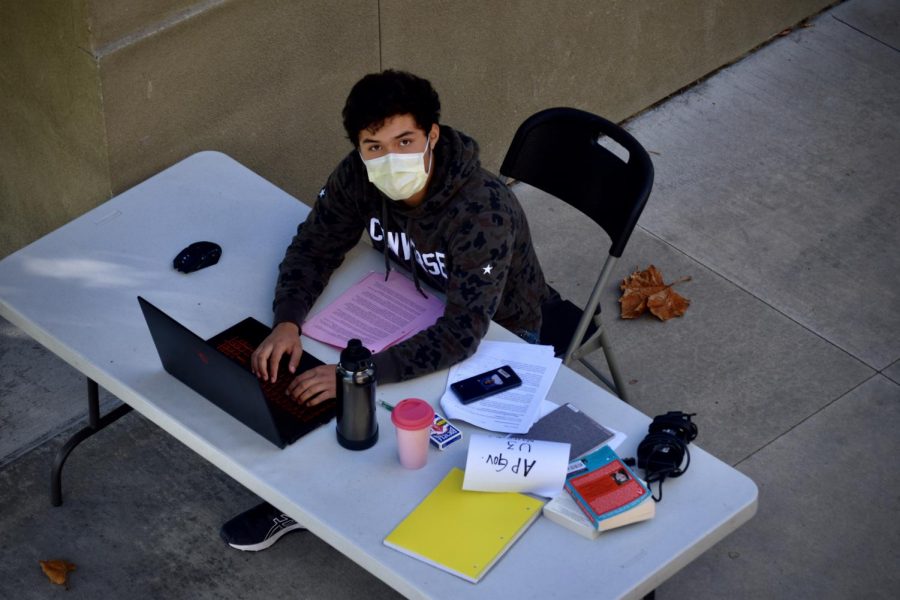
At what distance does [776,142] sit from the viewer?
221 inches

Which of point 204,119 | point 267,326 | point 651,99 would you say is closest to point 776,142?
point 651,99

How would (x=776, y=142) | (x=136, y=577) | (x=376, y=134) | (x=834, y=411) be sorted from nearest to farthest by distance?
1. (x=376, y=134)
2. (x=136, y=577)
3. (x=834, y=411)
4. (x=776, y=142)

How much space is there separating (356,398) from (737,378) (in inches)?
82.5

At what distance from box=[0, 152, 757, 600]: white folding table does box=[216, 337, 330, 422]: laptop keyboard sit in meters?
0.07

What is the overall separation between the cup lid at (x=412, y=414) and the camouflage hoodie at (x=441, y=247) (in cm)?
27

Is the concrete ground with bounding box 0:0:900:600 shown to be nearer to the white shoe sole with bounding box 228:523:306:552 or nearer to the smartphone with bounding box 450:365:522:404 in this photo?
the white shoe sole with bounding box 228:523:306:552

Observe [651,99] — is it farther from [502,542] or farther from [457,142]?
[502,542]

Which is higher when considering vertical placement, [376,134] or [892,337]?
[376,134]

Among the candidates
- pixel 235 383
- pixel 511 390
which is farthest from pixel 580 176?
pixel 235 383

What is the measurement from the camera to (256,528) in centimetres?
371

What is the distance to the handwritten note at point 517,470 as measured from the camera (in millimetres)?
2709

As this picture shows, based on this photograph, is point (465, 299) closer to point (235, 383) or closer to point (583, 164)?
point (235, 383)

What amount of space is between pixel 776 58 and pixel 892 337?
203cm

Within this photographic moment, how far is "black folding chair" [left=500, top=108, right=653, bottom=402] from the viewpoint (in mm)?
3500
